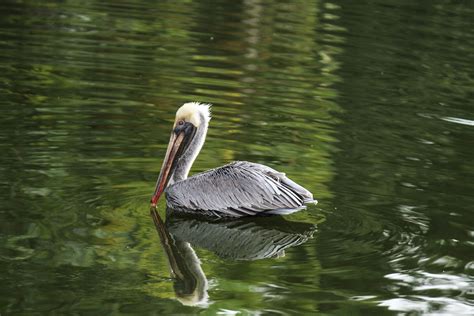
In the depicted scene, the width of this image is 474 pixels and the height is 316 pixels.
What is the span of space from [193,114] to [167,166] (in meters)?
0.40

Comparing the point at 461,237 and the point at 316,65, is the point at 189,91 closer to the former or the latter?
the point at 316,65

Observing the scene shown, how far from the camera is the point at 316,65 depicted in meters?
12.2

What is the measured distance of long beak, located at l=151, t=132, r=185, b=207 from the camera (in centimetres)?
702

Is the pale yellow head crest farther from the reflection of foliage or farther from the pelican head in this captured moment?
the reflection of foliage

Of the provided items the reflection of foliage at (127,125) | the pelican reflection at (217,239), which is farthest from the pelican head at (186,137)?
the pelican reflection at (217,239)

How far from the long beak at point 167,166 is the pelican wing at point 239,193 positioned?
0.06 meters

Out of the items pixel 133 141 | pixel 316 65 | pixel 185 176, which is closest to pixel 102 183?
pixel 185 176

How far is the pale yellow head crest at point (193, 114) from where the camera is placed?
7355mm

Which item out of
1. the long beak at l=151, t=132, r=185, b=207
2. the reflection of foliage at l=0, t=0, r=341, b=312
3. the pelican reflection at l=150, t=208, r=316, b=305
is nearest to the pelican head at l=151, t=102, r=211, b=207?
the long beak at l=151, t=132, r=185, b=207

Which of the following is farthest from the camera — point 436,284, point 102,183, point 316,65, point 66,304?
point 316,65

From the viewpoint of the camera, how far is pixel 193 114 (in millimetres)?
7355

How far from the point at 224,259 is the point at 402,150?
9.47 feet

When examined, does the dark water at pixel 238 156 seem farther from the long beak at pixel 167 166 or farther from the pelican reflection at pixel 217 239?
the long beak at pixel 167 166

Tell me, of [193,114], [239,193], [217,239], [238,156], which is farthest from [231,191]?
[238,156]
